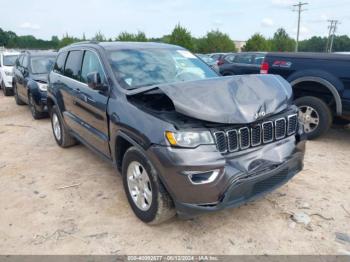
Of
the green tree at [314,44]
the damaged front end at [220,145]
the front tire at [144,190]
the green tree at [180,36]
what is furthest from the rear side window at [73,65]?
the green tree at [314,44]

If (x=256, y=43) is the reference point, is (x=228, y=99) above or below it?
below

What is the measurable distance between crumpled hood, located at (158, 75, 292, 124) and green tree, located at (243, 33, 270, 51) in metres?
46.5

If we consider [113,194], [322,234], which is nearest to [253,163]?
[322,234]

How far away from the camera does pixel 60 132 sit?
5.63 metres

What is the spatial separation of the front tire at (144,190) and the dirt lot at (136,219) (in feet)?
0.62

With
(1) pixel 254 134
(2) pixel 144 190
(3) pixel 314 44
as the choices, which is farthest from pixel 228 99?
(3) pixel 314 44

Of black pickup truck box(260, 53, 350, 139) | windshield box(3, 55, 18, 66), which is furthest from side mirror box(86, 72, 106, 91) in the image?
windshield box(3, 55, 18, 66)

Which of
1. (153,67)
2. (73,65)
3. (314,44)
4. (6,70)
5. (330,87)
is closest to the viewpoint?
(153,67)

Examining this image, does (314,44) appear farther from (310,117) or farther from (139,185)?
(139,185)

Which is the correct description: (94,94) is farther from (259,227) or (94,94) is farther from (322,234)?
(322,234)

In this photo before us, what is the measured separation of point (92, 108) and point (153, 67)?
928 mm

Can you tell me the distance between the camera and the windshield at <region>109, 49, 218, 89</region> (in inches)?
142

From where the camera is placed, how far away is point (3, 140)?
→ 641 centimetres

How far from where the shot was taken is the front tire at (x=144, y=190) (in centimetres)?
→ 283
